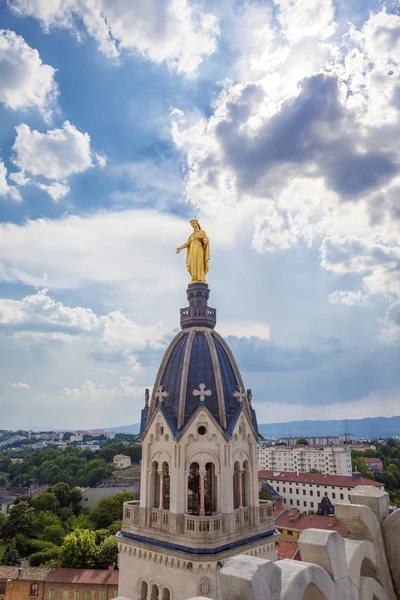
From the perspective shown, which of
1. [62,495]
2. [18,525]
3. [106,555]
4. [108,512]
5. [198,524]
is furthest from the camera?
[62,495]

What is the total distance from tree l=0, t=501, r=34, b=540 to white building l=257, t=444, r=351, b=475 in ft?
225

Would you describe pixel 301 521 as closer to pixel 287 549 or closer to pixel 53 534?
pixel 287 549

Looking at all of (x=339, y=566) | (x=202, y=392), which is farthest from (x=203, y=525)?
(x=339, y=566)

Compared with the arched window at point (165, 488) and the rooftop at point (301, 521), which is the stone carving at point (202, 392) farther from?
the rooftop at point (301, 521)

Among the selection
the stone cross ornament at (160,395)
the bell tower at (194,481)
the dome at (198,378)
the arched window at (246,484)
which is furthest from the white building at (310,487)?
the stone cross ornament at (160,395)

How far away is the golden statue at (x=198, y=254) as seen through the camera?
84.1ft

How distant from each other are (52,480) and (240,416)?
523 ft

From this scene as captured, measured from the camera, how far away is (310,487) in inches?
4296

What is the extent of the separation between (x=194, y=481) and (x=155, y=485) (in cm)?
207

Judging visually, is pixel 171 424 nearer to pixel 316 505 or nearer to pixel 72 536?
pixel 72 536

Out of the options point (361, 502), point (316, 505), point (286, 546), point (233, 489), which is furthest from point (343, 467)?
point (361, 502)

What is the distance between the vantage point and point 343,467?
144 metres

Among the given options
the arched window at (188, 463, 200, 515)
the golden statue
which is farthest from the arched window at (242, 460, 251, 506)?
the golden statue

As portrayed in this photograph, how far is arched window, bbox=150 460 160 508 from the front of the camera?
21516 mm
